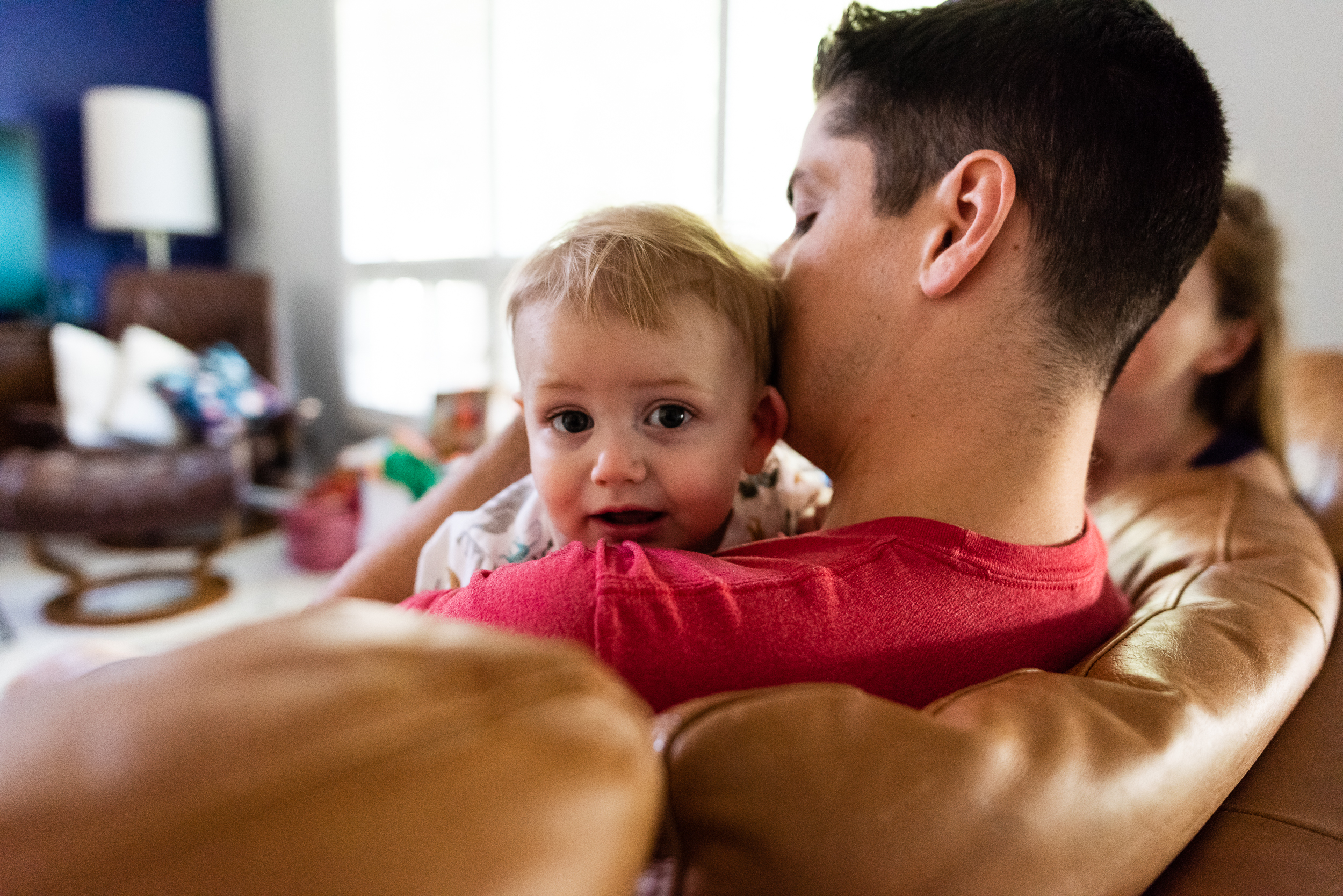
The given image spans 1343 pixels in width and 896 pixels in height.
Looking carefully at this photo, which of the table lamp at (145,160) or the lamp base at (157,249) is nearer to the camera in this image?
the table lamp at (145,160)

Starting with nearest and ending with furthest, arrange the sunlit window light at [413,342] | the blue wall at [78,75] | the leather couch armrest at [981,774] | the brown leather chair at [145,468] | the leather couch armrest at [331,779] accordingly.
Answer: the leather couch armrest at [331,779], the leather couch armrest at [981,774], the brown leather chair at [145,468], the sunlit window light at [413,342], the blue wall at [78,75]

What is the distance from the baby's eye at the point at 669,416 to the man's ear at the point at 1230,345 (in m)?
1.15

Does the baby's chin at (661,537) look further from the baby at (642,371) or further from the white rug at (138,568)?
the white rug at (138,568)

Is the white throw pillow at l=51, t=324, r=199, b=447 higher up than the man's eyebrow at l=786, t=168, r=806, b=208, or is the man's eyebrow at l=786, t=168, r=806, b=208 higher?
the man's eyebrow at l=786, t=168, r=806, b=208

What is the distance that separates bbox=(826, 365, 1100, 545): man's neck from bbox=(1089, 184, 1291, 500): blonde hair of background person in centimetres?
68

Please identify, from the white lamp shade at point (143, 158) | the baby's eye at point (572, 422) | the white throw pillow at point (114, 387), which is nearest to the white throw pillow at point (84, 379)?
the white throw pillow at point (114, 387)

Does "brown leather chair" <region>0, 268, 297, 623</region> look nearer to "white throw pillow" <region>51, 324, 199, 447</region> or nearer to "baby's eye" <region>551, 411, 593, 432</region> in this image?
"white throw pillow" <region>51, 324, 199, 447</region>

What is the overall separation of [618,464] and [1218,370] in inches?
51.1

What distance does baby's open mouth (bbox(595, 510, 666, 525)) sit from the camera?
35.8 inches

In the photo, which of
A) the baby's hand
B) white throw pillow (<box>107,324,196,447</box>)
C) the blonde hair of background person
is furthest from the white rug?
the blonde hair of background person

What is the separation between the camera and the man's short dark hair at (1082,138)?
75 cm

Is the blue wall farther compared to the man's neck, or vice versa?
the blue wall

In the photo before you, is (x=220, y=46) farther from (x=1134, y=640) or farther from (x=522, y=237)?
(x=1134, y=640)

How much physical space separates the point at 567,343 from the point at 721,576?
14.5 inches
